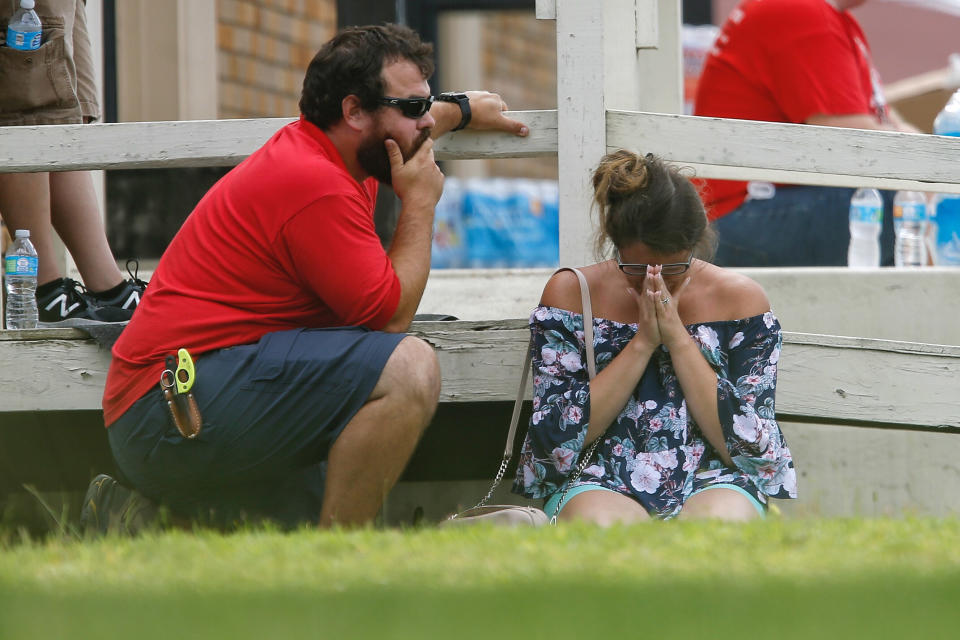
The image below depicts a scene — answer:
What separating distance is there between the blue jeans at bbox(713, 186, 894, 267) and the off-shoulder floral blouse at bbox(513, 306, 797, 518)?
2046 millimetres

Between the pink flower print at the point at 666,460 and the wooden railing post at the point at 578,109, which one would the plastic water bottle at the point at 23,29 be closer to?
the wooden railing post at the point at 578,109

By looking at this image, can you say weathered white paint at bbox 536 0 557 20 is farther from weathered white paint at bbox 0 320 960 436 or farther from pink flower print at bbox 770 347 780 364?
pink flower print at bbox 770 347 780 364

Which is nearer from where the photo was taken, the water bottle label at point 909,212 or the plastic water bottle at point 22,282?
the plastic water bottle at point 22,282

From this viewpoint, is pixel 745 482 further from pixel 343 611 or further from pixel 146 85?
pixel 146 85

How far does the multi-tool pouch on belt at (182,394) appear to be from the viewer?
11.7 ft

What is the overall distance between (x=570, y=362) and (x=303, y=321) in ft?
2.48

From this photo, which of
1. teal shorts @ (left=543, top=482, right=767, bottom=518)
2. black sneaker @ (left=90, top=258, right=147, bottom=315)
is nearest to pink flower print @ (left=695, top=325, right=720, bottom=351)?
teal shorts @ (left=543, top=482, right=767, bottom=518)

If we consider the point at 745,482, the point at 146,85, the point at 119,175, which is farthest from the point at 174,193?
the point at 745,482

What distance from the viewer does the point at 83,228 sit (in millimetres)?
4805

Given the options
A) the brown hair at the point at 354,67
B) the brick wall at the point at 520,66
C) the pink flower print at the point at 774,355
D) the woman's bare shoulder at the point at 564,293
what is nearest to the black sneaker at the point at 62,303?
the brown hair at the point at 354,67

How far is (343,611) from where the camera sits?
2.28 meters

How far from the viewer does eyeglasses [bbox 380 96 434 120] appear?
3.80 m

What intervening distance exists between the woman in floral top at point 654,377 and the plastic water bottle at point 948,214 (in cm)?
258

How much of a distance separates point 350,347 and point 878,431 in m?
2.42
